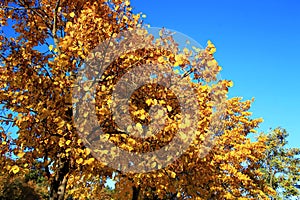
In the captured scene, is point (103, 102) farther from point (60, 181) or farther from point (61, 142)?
point (60, 181)

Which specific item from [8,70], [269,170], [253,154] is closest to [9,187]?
[269,170]

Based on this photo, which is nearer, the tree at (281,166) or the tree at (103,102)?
the tree at (103,102)

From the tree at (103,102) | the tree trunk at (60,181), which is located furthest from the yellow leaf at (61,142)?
the tree trunk at (60,181)

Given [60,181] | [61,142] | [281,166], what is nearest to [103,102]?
[61,142]

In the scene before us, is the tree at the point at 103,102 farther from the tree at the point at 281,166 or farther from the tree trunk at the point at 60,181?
the tree at the point at 281,166

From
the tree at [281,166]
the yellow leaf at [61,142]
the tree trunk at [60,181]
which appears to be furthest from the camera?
the tree at [281,166]

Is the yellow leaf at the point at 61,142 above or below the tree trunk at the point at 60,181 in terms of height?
above

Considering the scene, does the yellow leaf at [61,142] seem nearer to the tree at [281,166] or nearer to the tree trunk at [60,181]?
the tree trunk at [60,181]

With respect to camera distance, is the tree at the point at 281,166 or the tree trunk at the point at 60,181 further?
the tree at the point at 281,166

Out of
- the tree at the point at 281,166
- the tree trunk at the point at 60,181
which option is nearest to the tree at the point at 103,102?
the tree trunk at the point at 60,181

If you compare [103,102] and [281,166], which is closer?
[103,102]

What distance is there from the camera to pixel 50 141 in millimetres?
7336

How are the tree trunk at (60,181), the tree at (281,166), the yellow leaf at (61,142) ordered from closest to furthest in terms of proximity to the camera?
the yellow leaf at (61,142)
the tree trunk at (60,181)
the tree at (281,166)

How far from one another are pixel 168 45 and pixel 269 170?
3496 cm
